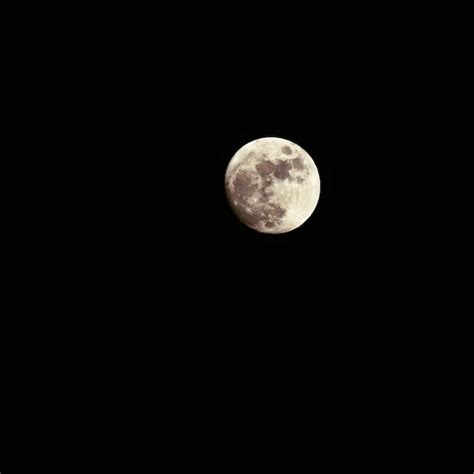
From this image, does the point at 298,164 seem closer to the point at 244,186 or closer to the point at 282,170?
the point at 282,170

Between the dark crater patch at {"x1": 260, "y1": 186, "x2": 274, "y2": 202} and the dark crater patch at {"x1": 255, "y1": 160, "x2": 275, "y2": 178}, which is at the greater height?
the dark crater patch at {"x1": 255, "y1": 160, "x2": 275, "y2": 178}

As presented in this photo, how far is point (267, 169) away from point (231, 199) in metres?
0.28

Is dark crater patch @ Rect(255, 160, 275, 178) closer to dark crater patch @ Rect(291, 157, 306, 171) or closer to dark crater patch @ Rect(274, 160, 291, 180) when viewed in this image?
dark crater patch @ Rect(274, 160, 291, 180)

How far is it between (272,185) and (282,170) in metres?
0.11

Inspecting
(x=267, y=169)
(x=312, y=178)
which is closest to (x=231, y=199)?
(x=267, y=169)

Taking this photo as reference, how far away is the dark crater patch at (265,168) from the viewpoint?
7.86 feet

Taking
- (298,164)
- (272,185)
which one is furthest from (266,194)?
(298,164)

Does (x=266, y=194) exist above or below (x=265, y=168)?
below

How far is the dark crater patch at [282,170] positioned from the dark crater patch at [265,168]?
0.03m

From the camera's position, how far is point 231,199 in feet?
8.25

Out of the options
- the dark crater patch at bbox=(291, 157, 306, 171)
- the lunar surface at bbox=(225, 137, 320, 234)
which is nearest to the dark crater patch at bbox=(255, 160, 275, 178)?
the lunar surface at bbox=(225, 137, 320, 234)

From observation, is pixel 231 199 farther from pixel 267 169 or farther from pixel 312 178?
pixel 312 178

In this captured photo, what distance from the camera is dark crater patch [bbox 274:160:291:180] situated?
2.40m

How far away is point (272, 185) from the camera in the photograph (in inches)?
94.0
